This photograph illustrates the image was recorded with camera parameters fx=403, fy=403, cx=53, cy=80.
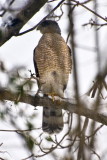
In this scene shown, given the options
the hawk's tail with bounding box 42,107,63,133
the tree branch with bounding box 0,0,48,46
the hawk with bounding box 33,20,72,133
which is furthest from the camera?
the hawk with bounding box 33,20,72,133

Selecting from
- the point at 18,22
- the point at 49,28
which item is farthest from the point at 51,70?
the point at 18,22

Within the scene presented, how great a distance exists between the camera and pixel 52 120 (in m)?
5.64

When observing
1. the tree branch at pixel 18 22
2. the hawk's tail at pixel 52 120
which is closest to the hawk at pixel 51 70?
the hawk's tail at pixel 52 120

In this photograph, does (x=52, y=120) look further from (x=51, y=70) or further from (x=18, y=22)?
(x=18, y=22)

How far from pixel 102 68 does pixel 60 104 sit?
2.67 m

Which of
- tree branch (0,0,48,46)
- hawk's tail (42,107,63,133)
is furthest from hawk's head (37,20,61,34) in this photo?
tree branch (0,0,48,46)

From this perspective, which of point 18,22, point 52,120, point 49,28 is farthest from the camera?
point 49,28

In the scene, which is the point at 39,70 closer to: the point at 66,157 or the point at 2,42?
the point at 2,42

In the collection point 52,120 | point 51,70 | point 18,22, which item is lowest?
point 52,120

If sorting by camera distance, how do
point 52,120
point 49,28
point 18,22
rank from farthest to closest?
point 49,28, point 52,120, point 18,22

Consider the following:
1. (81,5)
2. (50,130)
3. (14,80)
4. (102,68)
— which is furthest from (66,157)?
(50,130)

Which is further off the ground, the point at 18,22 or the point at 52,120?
the point at 18,22

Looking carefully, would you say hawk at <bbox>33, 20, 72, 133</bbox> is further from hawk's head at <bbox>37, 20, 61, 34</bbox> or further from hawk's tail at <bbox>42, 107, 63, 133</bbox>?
hawk's head at <bbox>37, 20, 61, 34</bbox>

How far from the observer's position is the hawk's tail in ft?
17.0
